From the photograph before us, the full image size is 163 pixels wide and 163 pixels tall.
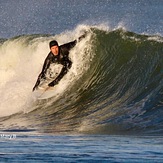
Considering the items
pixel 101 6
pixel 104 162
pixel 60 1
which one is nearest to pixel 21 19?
pixel 101 6

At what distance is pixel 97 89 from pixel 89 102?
38.0 inches

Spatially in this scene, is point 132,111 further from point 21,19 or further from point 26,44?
point 21,19

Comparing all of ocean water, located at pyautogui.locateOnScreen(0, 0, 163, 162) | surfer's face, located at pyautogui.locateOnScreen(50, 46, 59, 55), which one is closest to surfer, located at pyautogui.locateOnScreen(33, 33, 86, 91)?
surfer's face, located at pyautogui.locateOnScreen(50, 46, 59, 55)

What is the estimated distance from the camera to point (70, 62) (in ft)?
53.4

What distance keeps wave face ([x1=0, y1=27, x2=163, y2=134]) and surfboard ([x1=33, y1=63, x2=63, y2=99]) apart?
15 centimetres

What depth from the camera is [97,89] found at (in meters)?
16.5

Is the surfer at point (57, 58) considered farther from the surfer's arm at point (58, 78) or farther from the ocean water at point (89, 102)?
the ocean water at point (89, 102)

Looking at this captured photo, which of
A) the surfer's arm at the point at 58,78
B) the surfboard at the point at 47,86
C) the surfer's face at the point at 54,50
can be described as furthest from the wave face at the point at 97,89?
the surfer's face at the point at 54,50

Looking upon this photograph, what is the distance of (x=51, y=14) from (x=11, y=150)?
105ft

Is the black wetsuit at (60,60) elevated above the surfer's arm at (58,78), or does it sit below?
A: above

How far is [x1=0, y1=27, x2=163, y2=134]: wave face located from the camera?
Answer: 13.3 metres

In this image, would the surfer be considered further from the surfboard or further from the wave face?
the wave face

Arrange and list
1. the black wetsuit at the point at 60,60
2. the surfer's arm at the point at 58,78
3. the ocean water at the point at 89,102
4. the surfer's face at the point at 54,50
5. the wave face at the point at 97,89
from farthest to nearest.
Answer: the surfer's arm at the point at 58,78
the black wetsuit at the point at 60,60
the surfer's face at the point at 54,50
the wave face at the point at 97,89
the ocean water at the point at 89,102

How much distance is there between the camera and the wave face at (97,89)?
522 inches
